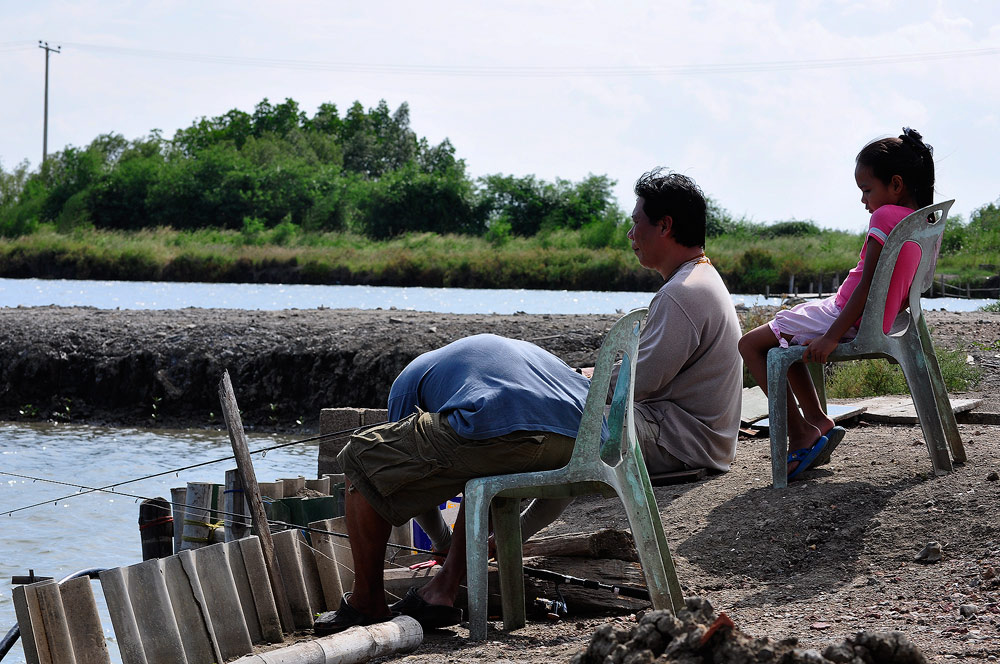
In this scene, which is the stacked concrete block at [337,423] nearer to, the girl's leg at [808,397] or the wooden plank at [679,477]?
the wooden plank at [679,477]

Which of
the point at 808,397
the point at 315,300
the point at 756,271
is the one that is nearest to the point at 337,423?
the point at 808,397

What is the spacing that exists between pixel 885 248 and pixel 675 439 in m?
1.14

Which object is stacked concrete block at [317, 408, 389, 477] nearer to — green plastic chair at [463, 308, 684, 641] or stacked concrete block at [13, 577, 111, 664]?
stacked concrete block at [13, 577, 111, 664]

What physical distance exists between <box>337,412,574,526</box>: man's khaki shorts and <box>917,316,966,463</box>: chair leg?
185 cm

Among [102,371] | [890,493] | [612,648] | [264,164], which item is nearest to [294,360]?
[102,371]

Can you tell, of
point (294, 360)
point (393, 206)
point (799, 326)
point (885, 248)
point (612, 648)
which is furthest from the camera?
point (393, 206)

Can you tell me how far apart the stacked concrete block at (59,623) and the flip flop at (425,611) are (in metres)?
0.95

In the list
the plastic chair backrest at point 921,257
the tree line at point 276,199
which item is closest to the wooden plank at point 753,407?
the plastic chair backrest at point 921,257

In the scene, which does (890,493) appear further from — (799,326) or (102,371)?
(102,371)

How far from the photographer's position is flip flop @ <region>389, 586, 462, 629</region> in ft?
10.8

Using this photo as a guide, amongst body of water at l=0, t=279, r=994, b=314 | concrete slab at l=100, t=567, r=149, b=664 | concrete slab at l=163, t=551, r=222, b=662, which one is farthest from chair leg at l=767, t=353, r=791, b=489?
body of water at l=0, t=279, r=994, b=314

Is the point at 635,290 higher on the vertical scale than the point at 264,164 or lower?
lower

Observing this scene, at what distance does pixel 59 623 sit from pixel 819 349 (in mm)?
2888

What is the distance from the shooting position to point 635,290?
38000 mm
